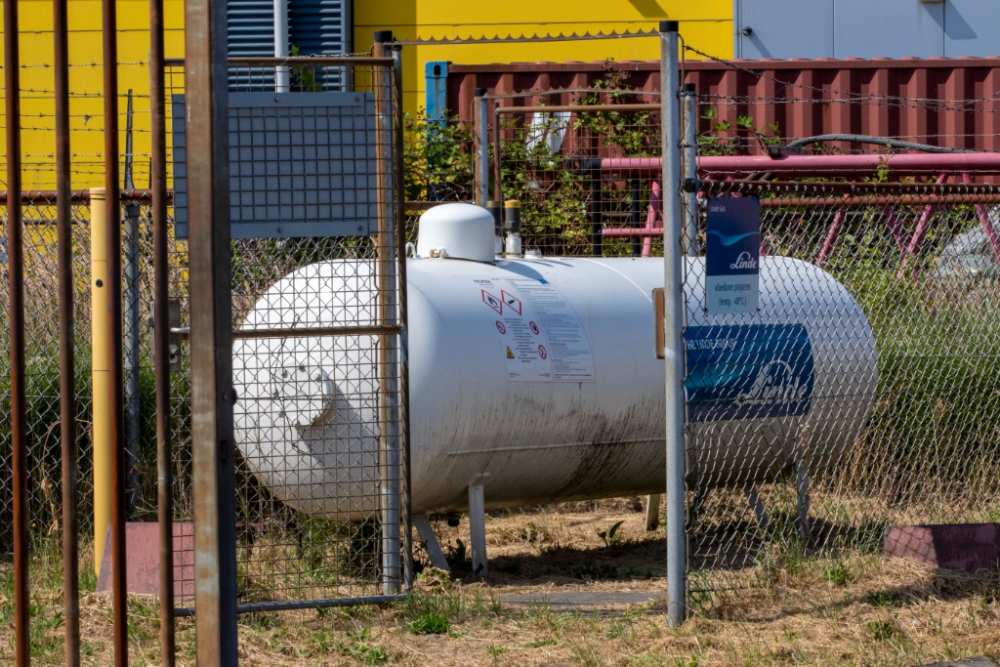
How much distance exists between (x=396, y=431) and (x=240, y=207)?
123cm

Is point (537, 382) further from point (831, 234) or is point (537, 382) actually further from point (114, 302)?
point (114, 302)

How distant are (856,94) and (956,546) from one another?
26.0 ft

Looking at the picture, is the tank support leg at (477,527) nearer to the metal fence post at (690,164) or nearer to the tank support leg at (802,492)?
the metal fence post at (690,164)

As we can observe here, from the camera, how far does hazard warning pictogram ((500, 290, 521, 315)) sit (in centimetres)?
590

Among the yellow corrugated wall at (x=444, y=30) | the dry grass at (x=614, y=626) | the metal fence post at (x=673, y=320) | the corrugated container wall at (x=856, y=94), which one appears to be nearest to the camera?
the dry grass at (x=614, y=626)

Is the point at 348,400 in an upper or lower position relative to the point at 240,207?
lower

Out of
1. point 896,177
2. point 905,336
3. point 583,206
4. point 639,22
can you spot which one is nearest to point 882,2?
point 639,22

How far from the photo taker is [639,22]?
14.3 metres

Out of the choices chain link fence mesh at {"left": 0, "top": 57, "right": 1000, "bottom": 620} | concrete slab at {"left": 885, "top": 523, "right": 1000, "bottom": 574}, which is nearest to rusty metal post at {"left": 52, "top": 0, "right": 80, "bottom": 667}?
chain link fence mesh at {"left": 0, "top": 57, "right": 1000, "bottom": 620}

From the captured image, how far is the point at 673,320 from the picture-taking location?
4.80 m

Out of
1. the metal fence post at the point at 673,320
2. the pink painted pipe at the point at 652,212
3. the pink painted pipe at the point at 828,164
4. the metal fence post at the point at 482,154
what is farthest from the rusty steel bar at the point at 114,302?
the pink painted pipe at the point at 828,164

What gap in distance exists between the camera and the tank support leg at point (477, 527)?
19.0 ft

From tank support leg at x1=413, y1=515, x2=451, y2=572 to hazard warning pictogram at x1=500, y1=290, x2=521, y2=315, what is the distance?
1.15m

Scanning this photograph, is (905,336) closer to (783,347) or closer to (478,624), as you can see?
(783,347)
